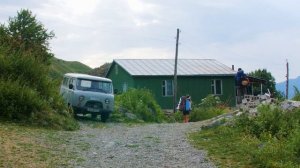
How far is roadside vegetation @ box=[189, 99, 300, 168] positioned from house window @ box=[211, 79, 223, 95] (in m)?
25.9

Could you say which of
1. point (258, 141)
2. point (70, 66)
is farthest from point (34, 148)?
point (70, 66)

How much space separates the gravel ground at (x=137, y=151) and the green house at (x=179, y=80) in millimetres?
24813

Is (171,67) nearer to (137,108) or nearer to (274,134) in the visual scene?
(137,108)

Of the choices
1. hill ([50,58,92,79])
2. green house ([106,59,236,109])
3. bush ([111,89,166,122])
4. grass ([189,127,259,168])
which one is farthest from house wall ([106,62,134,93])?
hill ([50,58,92,79])

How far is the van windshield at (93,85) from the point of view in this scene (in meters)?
23.1

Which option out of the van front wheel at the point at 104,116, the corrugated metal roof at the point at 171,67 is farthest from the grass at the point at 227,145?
the corrugated metal roof at the point at 171,67

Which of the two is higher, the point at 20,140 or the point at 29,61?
the point at 29,61

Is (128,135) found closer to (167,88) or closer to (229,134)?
(229,134)

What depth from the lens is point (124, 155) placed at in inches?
468

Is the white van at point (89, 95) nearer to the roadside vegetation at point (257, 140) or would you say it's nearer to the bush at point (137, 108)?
the bush at point (137, 108)

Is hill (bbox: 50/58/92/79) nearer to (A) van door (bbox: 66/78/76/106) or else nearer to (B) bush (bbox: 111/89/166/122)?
(B) bush (bbox: 111/89/166/122)

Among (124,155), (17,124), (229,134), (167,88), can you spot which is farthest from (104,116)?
(167,88)

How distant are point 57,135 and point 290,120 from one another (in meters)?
7.11

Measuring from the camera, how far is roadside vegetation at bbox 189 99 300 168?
34.6 ft
